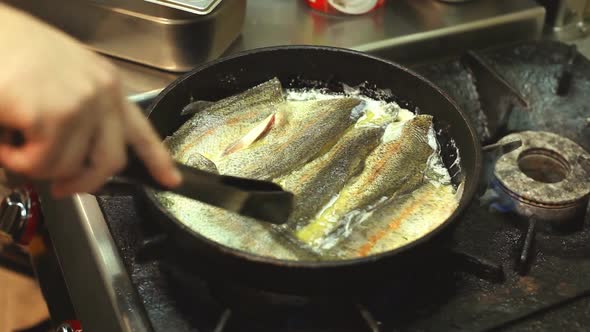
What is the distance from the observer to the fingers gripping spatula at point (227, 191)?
671 mm

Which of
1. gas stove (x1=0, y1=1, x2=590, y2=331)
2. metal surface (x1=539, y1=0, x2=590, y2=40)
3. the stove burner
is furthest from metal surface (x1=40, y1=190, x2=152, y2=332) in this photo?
metal surface (x1=539, y1=0, x2=590, y2=40)

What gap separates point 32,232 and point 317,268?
31.9 inches

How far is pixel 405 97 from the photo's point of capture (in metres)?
1.14

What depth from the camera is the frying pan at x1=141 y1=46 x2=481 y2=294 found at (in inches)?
30.1

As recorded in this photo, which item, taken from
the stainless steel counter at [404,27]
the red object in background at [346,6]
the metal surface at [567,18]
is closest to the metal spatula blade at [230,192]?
the stainless steel counter at [404,27]

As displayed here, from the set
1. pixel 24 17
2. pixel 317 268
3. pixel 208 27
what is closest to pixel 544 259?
pixel 317 268

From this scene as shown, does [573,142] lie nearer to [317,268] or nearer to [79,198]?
[317,268]

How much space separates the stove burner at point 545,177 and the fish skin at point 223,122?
0.43 m

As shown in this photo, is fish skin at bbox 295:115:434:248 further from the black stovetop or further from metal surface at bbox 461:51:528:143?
metal surface at bbox 461:51:528:143

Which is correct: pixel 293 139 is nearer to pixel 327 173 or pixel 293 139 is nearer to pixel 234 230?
pixel 327 173

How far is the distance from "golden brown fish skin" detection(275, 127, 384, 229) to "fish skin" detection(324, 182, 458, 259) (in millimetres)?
73

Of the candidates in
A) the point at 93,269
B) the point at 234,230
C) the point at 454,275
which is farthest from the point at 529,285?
the point at 93,269

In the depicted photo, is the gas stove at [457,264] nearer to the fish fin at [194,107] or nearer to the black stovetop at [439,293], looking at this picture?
the black stovetop at [439,293]

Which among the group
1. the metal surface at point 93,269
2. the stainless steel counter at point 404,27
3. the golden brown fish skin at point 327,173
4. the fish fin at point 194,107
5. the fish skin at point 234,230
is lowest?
the metal surface at point 93,269
